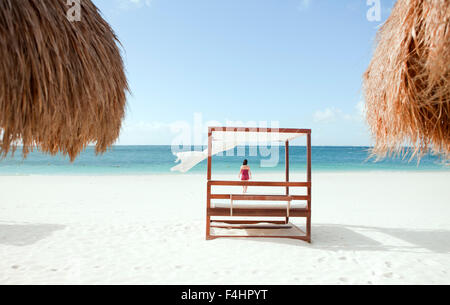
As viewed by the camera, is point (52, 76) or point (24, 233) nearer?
point (52, 76)

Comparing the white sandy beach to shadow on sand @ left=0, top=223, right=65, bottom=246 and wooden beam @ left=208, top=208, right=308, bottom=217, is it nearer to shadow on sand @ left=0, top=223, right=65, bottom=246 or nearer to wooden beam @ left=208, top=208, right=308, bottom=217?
shadow on sand @ left=0, top=223, right=65, bottom=246

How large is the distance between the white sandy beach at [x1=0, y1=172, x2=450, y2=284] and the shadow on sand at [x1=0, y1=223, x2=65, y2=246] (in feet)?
0.05

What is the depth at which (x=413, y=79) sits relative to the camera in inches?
71.4

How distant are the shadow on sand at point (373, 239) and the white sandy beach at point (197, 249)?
2 cm

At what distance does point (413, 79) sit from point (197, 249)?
342cm

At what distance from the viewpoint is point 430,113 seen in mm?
2021

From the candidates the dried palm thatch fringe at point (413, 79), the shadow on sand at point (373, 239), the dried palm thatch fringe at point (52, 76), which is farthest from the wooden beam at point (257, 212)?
the dried palm thatch fringe at point (413, 79)

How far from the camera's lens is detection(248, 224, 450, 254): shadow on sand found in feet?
14.7

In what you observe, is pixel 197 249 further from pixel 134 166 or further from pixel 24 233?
pixel 134 166

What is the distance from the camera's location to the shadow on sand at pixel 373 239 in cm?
447

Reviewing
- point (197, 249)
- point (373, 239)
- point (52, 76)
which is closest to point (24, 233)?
point (197, 249)

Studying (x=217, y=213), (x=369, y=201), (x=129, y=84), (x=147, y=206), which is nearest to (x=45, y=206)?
(x=147, y=206)

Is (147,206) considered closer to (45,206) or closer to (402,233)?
(45,206)
